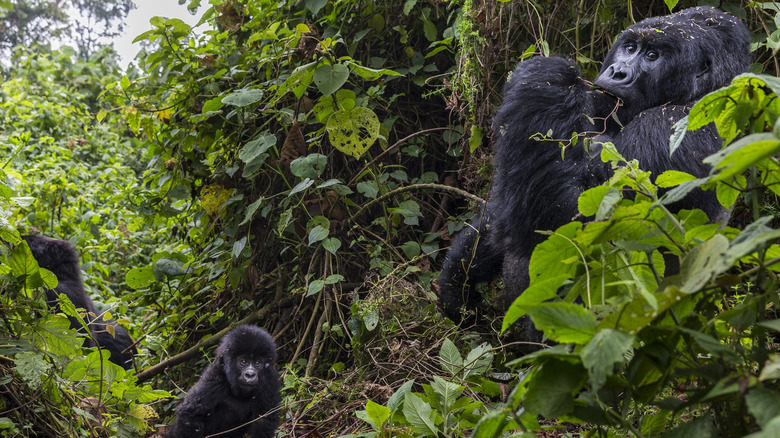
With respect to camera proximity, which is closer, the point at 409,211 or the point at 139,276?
the point at 409,211

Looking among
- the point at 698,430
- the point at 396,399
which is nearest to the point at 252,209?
the point at 396,399

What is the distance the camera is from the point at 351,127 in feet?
9.85

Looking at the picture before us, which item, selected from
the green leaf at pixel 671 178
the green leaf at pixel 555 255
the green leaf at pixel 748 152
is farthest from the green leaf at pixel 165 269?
the green leaf at pixel 748 152

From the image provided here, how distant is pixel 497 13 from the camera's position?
311 centimetres

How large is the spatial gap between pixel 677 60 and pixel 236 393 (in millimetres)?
2206

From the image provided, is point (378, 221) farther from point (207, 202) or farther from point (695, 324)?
point (695, 324)

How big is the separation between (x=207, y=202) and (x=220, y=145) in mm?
317

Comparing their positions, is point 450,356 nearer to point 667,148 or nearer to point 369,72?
point 667,148

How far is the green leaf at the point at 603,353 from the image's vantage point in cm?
85

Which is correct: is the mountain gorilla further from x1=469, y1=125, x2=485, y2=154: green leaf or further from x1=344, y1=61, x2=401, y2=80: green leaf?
x1=469, y1=125, x2=485, y2=154: green leaf

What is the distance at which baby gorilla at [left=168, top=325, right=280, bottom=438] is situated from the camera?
8.43 feet

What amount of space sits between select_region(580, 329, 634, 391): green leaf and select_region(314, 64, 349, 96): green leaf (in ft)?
7.16

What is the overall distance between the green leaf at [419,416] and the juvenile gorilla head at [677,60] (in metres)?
Answer: 1.38

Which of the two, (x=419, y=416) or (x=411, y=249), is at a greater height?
(x=419, y=416)
